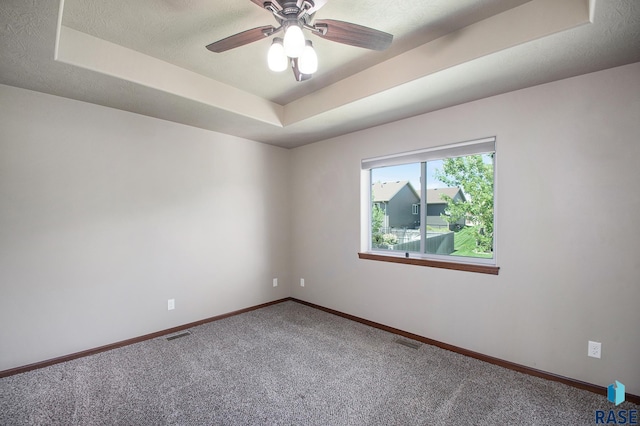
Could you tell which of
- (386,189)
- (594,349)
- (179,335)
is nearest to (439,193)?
(386,189)

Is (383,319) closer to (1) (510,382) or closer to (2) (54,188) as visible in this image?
(1) (510,382)

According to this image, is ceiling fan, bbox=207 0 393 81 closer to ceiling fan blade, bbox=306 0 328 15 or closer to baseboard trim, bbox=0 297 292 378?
ceiling fan blade, bbox=306 0 328 15

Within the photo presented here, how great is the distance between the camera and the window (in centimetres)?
269

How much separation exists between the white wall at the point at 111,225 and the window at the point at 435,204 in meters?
1.72

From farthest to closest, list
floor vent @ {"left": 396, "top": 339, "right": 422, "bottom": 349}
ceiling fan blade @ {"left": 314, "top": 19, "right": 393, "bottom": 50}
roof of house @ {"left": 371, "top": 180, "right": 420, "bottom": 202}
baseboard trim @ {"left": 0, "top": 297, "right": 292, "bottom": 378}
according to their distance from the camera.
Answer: roof of house @ {"left": 371, "top": 180, "right": 420, "bottom": 202} < floor vent @ {"left": 396, "top": 339, "right": 422, "bottom": 349} < baseboard trim @ {"left": 0, "top": 297, "right": 292, "bottom": 378} < ceiling fan blade @ {"left": 314, "top": 19, "right": 393, "bottom": 50}

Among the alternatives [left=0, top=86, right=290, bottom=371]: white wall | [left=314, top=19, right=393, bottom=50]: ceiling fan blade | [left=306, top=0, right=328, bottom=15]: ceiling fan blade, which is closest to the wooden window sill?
[left=0, top=86, right=290, bottom=371]: white wall

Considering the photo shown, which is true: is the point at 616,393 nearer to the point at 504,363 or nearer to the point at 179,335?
the point at 504,363

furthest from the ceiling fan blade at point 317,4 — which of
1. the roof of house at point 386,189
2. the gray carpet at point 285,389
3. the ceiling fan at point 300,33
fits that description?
the gray carpet at point 285,389

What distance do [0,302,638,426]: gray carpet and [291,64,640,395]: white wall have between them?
0.95ft

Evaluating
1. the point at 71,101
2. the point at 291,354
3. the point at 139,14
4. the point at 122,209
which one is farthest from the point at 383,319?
the point at 71,101

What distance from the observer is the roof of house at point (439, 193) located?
114 inches

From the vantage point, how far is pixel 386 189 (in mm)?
3482

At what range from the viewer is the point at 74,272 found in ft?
8.46

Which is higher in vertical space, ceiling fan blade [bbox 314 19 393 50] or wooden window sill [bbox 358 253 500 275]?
ceiling fan blade [bbox 314 19 393 50]
